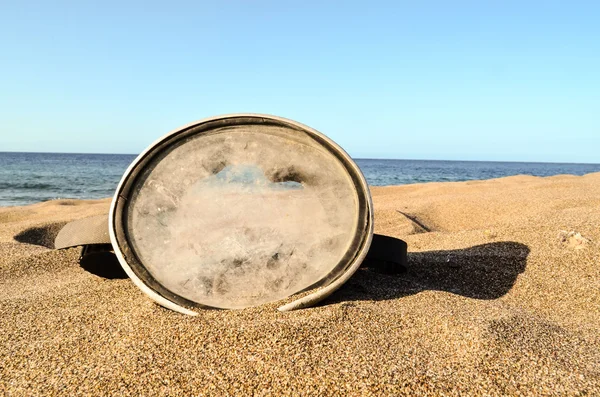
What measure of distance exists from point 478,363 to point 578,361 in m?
0.35

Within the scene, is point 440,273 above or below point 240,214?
below

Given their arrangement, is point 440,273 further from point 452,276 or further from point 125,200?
point 125,200

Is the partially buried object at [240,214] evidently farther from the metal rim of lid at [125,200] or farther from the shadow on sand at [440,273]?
the shadow on sand at [440,273]

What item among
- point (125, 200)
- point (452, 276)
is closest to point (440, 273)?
point (452, 276)

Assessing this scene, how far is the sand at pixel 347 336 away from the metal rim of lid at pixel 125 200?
3.2 inches

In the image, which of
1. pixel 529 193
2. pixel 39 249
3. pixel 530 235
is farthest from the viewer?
pixel 529 193

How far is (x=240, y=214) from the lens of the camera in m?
2.00

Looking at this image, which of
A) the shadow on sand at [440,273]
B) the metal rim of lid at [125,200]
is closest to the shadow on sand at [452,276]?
the shadow on sand at [440,273]

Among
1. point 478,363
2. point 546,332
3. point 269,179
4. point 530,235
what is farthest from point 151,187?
point 530,235

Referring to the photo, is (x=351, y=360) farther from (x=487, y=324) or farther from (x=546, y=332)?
(x=546, y=332)

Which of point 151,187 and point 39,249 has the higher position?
point 151,187

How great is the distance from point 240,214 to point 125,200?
478 mm

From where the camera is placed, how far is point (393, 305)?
198cm

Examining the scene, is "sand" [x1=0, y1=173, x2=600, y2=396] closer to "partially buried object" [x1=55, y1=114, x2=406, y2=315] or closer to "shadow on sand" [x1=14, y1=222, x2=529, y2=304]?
"shadow on sand" [x1=14, y1=222, x2=529, y2=304]
